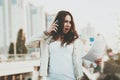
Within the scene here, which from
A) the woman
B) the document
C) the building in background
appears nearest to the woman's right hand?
the woman

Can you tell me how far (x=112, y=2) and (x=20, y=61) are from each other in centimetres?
308

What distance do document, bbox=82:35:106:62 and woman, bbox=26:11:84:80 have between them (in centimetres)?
13

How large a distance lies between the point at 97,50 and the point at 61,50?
0.30 m

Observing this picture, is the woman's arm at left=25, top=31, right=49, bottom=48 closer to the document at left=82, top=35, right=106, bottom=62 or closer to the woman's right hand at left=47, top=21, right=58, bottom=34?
the woman's right hand at left=47, top=21, right=58, bottom=34

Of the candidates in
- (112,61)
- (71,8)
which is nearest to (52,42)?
(112,61)

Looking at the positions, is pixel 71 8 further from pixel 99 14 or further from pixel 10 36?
pixel 10 36

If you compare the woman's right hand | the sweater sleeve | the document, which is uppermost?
the woman's right hand

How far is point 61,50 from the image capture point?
2.09 m

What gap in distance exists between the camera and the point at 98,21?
3.90 meters

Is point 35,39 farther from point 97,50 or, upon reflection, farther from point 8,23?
point 8,23

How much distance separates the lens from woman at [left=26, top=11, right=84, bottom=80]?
2.09 m

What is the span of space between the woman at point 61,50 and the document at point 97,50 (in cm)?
13

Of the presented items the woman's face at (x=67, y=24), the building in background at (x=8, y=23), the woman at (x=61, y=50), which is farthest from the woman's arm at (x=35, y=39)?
the building in background at (x=8, y=23)

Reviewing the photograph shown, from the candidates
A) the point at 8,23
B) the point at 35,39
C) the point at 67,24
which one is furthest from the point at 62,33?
the point at 8,23
